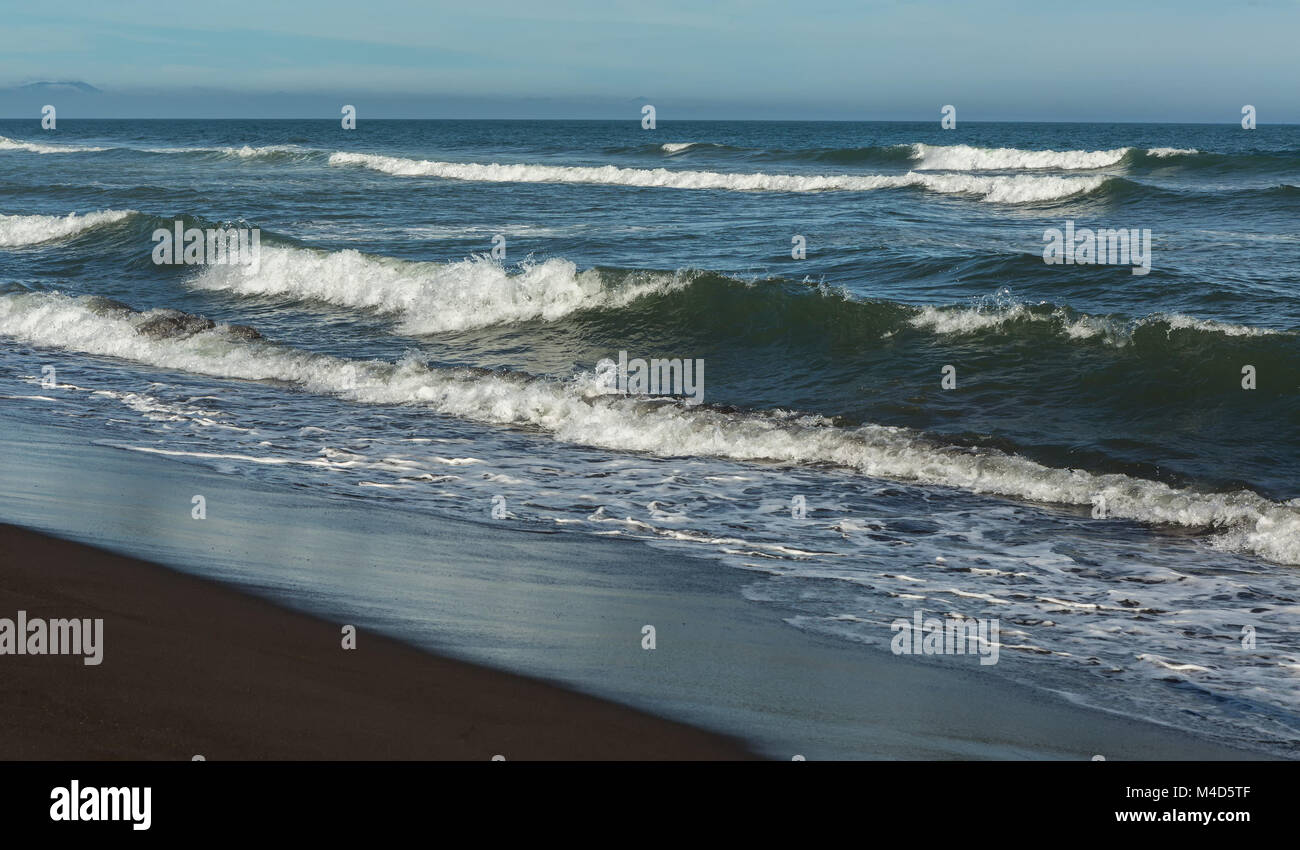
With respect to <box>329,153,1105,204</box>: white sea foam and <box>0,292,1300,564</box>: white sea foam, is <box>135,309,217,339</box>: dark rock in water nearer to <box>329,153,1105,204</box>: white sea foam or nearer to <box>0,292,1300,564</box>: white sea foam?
<box>0,292,1300,564</box>: white sea foam

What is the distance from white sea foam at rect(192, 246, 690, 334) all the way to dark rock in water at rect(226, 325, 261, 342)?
1.95 metres

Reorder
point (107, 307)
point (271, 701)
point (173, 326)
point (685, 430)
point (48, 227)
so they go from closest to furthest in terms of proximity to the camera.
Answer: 1. point (271, 701)
2. point (685, 430)
3. point (173, 326)
4. point (107, 307)
5. point (48, 227)

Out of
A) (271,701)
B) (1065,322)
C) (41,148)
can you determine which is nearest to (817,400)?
(1065,322)

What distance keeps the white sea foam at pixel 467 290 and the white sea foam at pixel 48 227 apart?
8.42m

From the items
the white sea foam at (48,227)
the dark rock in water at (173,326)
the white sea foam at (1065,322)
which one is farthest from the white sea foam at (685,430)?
the white sea foam at (48,227)

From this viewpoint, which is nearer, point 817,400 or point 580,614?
point 580,614

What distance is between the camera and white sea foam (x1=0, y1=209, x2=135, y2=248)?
24406 millimetres

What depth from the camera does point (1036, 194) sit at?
30312 mm

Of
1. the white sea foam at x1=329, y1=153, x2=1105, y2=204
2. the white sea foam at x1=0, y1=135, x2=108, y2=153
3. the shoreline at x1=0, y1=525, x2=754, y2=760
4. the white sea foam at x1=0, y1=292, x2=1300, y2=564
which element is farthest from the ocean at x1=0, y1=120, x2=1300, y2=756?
the white sea foam at x1=0, y1=135, x2=108, y2=153

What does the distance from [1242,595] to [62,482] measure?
296 inches

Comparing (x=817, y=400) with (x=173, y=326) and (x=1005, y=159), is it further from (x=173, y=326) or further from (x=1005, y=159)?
Result: (x=1005, y=159)

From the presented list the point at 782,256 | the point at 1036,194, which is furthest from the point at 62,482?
the point at 1036,194

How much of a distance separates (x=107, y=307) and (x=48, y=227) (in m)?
10.1

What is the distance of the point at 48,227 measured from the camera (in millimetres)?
24781
